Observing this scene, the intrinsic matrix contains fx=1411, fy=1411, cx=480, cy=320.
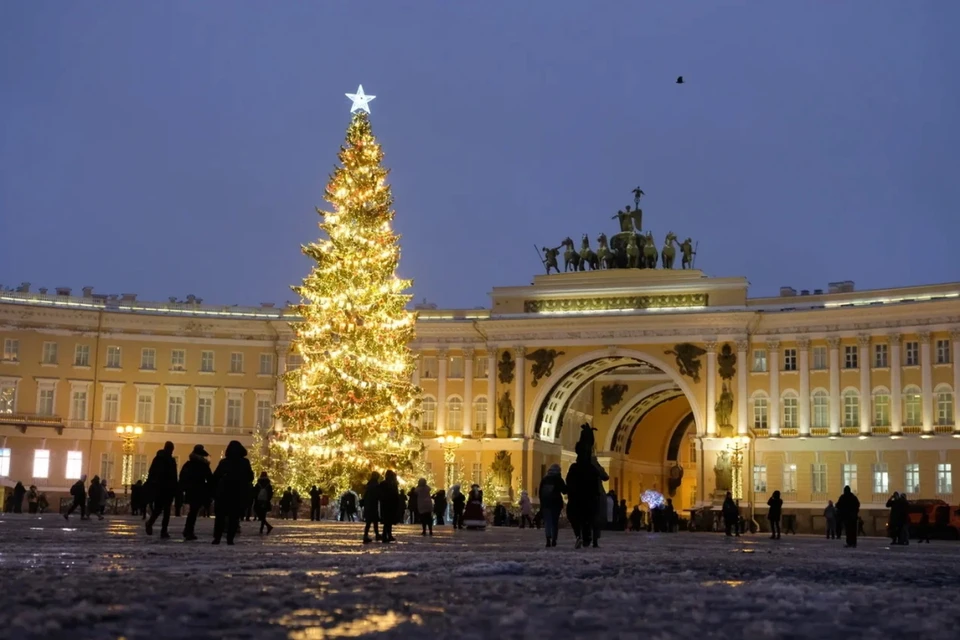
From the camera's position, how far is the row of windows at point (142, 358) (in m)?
62.7

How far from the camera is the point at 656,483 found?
74.4 m

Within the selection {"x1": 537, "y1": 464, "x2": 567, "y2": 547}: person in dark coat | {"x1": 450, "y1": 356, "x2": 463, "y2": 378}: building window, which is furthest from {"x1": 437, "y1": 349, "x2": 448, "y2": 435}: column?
{"x1": 537, "y1": 464, "x2": 567, "y2": 547}: person in dark coat

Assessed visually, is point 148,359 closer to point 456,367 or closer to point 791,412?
point 456,367

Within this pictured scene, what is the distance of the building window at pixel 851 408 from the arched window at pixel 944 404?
324 centimetres

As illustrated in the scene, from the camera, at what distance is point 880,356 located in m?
58.1

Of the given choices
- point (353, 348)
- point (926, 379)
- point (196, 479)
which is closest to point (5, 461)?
point (353, 348)

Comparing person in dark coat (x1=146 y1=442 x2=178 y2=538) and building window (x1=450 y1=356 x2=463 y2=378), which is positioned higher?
building window (x1=450 y1=356 x2=463 y2=378)

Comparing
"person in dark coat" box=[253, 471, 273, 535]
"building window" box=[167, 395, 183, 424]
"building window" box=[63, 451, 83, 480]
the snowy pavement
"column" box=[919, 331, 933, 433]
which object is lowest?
the snowy pavement

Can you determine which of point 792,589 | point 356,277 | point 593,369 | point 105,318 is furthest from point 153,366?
point 792,589

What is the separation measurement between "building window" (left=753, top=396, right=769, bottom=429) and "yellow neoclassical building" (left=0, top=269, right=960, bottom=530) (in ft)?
0.25

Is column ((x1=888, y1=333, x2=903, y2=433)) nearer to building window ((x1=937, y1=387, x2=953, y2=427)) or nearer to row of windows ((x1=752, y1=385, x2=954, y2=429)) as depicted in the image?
row of windows ((x1=752, y1=385, x2=954, y2=429))

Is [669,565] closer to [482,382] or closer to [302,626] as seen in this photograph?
[302,626]

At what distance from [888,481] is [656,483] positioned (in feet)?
62.7

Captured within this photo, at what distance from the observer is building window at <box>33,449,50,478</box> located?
62219mm
